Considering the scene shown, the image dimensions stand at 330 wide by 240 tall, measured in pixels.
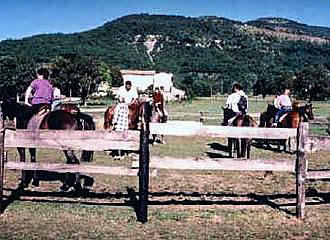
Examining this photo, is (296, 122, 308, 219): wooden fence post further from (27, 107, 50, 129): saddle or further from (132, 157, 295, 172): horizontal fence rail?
(27, 107, 50, 129): saddle

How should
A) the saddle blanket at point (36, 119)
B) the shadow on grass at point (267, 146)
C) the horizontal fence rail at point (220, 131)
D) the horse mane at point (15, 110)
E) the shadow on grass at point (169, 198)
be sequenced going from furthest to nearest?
the shadow on grass at point (267, 146) → the horse mane at point (15, 110) → the saddle blanket at point (36, 119) → the shadow on grass at point (169, 198) → the horizontal fence rail at point (220, 131)

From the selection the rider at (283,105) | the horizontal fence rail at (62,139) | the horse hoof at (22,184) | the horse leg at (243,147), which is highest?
the rider at (283,105)

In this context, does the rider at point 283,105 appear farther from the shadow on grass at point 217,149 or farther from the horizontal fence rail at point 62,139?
the horizontal fence rail at point 62,139

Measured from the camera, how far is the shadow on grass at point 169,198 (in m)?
9.25

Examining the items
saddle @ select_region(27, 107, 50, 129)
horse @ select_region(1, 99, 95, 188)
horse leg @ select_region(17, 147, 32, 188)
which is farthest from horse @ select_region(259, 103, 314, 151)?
horse leg @ select_region(17, 147, 32, 188)

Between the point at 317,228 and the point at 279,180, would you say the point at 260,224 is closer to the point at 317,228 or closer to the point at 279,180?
the point at 317,228

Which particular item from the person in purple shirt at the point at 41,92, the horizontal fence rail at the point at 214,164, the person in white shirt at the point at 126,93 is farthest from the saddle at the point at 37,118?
the person in white shirt at the point at 126,93

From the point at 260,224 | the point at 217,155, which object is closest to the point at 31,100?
the point at 260,224

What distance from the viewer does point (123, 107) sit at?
54.6 feet

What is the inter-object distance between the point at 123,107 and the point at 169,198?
283 inches

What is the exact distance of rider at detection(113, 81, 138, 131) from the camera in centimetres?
1661

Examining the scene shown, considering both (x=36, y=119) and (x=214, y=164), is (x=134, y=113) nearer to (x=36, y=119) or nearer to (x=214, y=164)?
(x=36, y=119)

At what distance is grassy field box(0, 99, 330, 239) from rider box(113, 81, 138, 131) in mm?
4310

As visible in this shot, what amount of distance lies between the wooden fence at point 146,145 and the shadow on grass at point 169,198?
75cm
